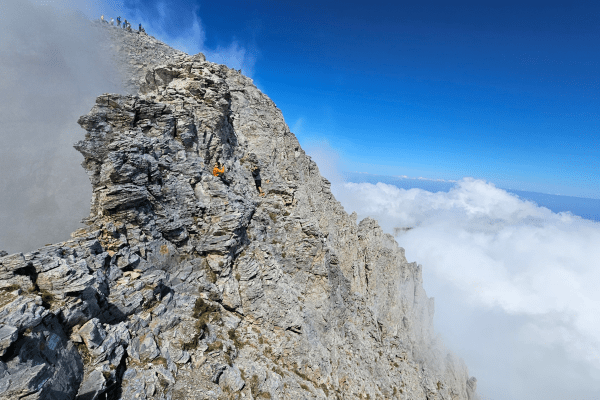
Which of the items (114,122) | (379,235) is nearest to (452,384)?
(379,235)

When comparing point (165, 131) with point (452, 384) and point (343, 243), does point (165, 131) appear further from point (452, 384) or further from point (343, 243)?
point (452, 384)

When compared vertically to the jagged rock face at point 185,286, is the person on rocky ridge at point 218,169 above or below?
above

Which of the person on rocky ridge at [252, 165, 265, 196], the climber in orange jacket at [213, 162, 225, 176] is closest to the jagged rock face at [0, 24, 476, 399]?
→ the person on rocky ridge at [252, 165, 265, 196]

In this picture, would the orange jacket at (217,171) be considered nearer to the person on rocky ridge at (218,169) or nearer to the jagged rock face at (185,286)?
the person on rocky ridge at (218,169)

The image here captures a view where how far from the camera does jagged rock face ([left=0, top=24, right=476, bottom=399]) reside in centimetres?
1279

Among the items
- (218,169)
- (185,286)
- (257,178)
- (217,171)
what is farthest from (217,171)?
(185,286)

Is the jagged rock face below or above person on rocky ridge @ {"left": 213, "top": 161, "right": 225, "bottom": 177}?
below

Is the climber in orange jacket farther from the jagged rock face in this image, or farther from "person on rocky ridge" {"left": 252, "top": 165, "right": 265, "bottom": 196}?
"person on rocky ridge" {"left": 252, "top": 165, "right": 265, "bottom": 196}

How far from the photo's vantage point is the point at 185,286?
2083 centimetres

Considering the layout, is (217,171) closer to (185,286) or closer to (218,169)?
(218,169)

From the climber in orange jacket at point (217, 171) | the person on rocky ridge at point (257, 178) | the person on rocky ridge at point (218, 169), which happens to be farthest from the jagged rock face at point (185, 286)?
the climber in orange jacket at point (217, 171)

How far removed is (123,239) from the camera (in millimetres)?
18375

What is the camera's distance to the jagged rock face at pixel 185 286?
504 inches

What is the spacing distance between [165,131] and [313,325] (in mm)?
25364
